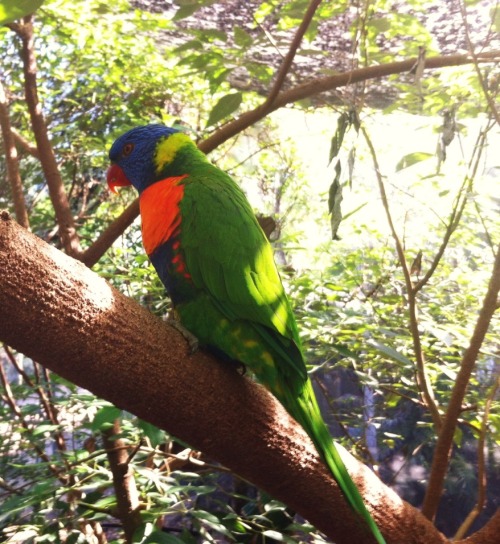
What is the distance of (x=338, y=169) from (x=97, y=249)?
87 cm

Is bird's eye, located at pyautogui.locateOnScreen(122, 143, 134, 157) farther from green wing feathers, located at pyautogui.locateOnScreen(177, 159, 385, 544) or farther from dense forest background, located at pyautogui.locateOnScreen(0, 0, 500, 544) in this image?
green wing feathers, located at pyautogui.locateOnScreen(177, 159, 385, 544)

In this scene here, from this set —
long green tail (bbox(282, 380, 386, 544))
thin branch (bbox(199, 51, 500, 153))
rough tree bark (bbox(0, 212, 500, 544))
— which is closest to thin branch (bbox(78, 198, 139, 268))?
thin branch (bbox(199, 51, 500, 153))

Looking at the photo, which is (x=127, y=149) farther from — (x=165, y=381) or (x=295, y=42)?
(x=165, y=381)

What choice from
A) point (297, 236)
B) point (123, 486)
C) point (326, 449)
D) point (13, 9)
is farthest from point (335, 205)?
point (297, 236)

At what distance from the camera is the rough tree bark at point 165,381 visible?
791 millimetres

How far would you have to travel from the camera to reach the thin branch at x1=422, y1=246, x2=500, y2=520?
144cm

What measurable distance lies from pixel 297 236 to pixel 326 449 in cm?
195

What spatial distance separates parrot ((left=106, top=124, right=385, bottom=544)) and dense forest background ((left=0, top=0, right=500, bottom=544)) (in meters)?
0.24

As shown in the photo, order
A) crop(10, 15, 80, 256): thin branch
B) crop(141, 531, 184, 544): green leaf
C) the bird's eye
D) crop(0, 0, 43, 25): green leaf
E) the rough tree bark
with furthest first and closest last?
1. crop(10, 15, 80, 256): thin branch
2. the bird's eye
3. crop(141, 531, 184, 544): green leaf
4. crop(0, 0, 43, 25): green leaf
5. the rough tree bark

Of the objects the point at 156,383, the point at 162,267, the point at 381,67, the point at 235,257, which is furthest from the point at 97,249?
the point at 381,67

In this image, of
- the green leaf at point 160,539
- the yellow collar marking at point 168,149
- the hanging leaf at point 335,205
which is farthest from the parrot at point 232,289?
the green leaf at point 160,539

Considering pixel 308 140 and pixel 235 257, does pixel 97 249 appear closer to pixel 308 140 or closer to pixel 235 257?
pixel 235 257

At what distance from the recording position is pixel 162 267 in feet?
4.11

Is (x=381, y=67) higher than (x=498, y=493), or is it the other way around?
(x=381, y=67)
